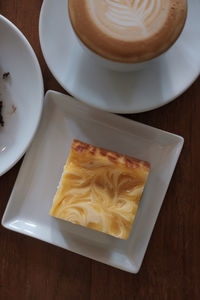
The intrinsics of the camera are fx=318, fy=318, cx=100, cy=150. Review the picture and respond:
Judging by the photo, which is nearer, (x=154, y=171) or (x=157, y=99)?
(x=157, y=99)

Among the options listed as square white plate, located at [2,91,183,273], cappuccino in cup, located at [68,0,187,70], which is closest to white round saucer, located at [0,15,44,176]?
square white plate, located at [2,91,183,273]

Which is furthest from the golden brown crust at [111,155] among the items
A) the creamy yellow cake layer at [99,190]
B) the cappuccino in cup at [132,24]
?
the cappuccino in cup at [132,24]

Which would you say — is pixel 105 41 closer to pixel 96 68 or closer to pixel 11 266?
pixel 96 68

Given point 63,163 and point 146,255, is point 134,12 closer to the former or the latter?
Result: point 63,163

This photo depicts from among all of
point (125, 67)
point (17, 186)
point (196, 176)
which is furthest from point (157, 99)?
point (17, 186)

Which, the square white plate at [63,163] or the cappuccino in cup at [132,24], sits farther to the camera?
the square white plate at [63,163]

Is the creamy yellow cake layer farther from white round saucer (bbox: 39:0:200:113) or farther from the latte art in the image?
the latte art

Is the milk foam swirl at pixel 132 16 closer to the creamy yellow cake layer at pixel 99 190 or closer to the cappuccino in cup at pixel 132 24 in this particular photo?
the cappuccino in cup at pixel 132 24
